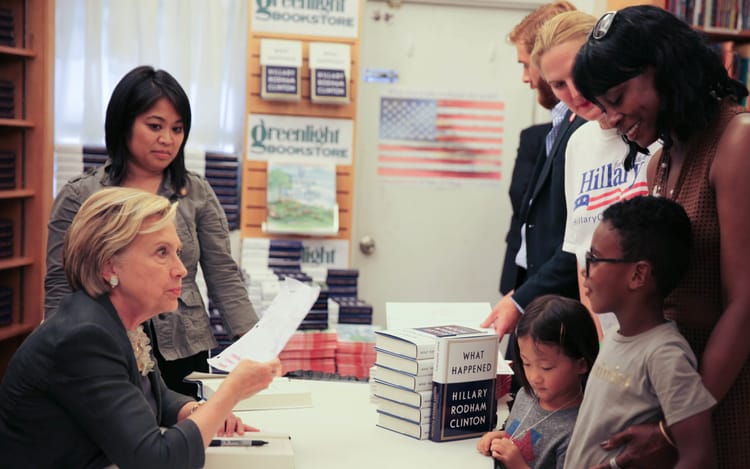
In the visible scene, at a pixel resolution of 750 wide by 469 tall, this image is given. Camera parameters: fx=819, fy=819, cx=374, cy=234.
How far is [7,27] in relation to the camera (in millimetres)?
4574

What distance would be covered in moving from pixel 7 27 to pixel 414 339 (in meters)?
3.57

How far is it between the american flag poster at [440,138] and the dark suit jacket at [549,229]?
2322 millimetres

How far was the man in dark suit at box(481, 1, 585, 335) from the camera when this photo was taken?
8.24 feet

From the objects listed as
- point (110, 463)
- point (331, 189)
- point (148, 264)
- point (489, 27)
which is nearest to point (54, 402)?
point (110, 463)

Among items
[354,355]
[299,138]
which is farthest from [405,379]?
[299,138]

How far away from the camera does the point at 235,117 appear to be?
16.6 ft

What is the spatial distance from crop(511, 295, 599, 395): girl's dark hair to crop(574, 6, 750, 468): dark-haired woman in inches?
16.1

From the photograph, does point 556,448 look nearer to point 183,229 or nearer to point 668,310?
point 668,310

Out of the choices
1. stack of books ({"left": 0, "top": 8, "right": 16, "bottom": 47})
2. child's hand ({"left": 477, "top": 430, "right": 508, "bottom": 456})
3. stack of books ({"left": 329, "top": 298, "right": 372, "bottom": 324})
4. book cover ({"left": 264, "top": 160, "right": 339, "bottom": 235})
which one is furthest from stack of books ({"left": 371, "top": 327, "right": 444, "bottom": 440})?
stack of books ({"left": 0, "top": 8, "right": 16, "bottom": 47})

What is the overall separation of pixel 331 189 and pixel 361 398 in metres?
2.47

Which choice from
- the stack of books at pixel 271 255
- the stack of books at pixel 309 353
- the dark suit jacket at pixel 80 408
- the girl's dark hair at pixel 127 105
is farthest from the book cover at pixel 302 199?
the dark suit jacket at pixel 80 408

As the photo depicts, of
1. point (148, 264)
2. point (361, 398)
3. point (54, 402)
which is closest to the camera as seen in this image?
point (54, 402)

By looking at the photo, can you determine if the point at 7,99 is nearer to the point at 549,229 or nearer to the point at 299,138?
the point at 299,138

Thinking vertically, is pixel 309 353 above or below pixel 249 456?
below
